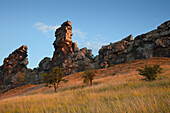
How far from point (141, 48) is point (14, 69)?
266 feet

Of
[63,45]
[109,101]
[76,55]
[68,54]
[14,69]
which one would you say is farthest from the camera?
[63,45]

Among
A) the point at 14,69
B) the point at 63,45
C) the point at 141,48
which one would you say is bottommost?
the point at 14,69

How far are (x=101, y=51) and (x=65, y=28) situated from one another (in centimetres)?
3234

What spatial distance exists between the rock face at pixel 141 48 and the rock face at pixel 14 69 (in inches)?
2153

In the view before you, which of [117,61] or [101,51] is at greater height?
[101,51]

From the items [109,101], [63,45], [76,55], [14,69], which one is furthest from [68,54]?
[109,101]

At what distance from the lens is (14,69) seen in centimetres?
7944

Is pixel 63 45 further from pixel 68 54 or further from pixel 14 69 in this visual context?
pixel 14 69

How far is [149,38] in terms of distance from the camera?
53.5 m

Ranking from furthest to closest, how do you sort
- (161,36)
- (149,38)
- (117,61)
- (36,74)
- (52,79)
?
(36,74), (117,61), (149,38), (161,36), (52,79)

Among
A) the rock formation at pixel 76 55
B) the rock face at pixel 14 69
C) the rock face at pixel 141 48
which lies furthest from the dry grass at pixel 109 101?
the rock face at pixel 14 69

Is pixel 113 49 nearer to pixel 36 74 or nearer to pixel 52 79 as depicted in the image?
pixel 52 79

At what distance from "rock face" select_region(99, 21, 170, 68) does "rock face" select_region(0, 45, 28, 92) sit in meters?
54.7

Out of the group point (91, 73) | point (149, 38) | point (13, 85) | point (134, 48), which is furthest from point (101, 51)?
point (13, 85)
